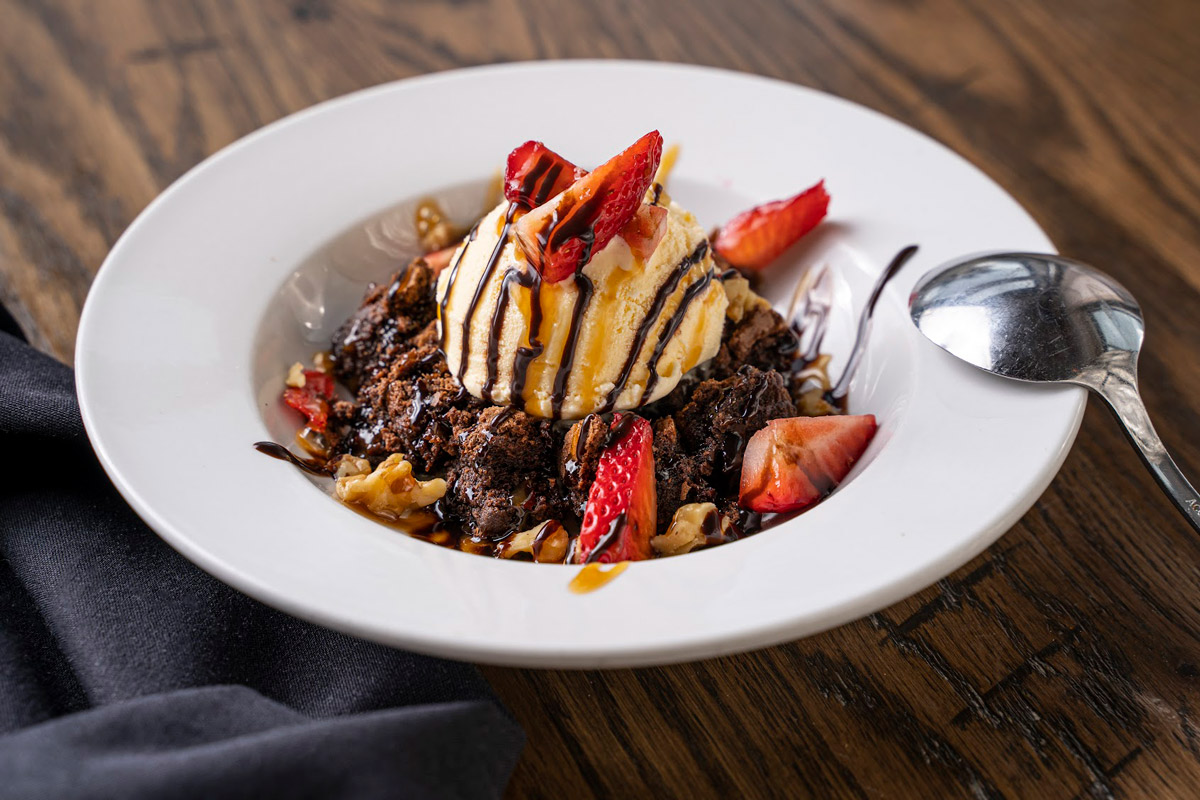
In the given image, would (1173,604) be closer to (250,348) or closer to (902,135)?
(902,135)

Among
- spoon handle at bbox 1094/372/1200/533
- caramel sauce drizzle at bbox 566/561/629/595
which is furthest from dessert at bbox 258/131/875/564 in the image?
spoon handle at bbox 1094/372/1200/533

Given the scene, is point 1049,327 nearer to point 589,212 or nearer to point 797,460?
point 797,460

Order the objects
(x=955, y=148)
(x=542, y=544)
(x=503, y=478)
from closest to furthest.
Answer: (x=542, y=544) → (x=503, y=478) → (x=955, y=148)

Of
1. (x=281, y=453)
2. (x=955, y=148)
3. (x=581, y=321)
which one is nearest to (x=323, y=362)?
(x=281, y=453)

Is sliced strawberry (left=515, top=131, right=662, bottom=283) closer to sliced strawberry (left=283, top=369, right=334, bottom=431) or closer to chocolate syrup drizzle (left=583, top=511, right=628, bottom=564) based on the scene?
chocolate syrup drizzle (left=583, top=511, right=628, bottom=564)

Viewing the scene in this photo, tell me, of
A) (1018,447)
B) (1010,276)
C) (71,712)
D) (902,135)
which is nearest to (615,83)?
(902,135)

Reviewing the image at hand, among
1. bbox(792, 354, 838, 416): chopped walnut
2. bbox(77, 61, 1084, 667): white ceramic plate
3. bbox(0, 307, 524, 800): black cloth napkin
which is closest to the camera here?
bbox(0, 307, 524, 800): black cloth napkin
